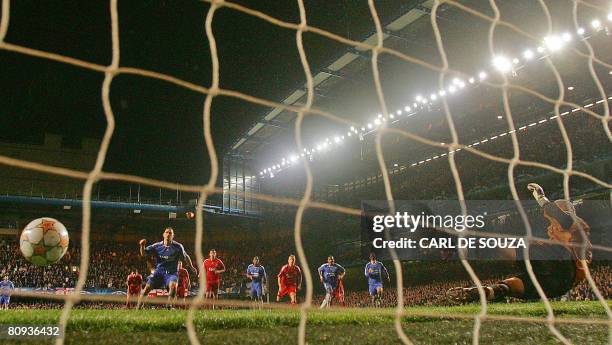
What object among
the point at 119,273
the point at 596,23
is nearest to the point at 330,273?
the point at 596,23

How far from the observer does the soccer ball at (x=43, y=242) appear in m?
6.84

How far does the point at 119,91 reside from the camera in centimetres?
1952

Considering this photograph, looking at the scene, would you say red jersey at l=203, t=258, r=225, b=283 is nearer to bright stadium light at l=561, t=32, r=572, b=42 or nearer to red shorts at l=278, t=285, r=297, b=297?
red shorts at l=278, t=285, r=297, b=297

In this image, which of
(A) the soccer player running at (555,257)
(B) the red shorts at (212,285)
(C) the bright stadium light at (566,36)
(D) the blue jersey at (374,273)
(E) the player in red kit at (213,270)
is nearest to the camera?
(A) the soccer player running at (555,257)

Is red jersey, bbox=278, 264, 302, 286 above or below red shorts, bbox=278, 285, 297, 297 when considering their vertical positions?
above

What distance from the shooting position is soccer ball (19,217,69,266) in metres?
6.84

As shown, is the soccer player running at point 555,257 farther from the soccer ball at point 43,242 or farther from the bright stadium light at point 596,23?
the bright stadium light at point 596,23

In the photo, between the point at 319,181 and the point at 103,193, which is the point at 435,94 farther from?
the point at 103,193

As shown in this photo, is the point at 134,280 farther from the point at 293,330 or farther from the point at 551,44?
the point at 551,44

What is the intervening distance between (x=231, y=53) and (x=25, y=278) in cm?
1288

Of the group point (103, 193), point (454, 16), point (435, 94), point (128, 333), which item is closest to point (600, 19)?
point (454, 16)

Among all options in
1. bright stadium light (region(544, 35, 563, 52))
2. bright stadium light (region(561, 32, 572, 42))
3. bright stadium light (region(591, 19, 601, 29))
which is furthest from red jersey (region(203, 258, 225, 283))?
bright stadium light (region(561, 32, 572, 42))

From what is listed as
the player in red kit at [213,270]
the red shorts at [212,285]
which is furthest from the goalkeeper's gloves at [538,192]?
the red shorts at [212,285]

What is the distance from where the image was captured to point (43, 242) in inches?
270
